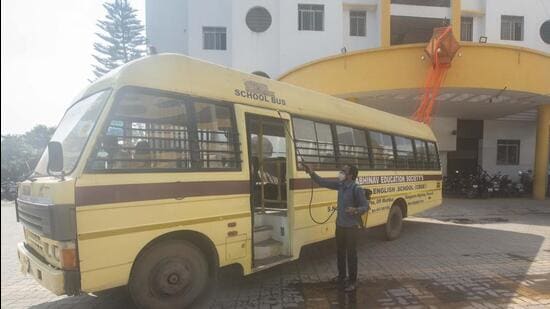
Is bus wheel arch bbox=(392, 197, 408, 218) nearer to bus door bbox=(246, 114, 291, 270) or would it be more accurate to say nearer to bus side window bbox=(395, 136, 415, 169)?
bus side window bbox=(395, 136, 415, 169)

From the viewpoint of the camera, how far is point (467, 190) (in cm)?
1675

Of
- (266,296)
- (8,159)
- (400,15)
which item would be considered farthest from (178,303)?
(400,15)

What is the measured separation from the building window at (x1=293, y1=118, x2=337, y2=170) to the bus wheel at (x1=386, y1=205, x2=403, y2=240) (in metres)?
2.68

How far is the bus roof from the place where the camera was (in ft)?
12.4

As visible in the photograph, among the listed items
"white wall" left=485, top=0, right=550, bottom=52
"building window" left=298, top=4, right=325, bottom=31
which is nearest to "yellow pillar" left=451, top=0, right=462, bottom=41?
"white wall" left=485, top=0, right=550, bottom=52

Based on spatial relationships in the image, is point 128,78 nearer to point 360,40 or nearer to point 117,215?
point 117,215

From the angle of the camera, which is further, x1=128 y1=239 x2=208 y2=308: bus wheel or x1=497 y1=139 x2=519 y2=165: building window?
x1=497 y1=139 x2=519 y2=165: building window

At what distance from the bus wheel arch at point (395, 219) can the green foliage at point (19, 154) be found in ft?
21.7

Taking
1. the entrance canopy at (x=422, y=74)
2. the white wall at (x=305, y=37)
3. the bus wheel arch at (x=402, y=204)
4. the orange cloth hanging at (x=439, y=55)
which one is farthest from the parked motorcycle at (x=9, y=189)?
the white wall at (x=305, y=37)

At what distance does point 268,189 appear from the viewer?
6.22 meters

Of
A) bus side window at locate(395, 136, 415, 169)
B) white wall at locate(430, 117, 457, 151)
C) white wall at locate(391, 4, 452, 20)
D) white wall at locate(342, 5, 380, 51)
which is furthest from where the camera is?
white wall at locate(342, 5, 380, 51)

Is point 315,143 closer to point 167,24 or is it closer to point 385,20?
point 385,20

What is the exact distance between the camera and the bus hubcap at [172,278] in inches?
151

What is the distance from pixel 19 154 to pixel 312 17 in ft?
60.3
